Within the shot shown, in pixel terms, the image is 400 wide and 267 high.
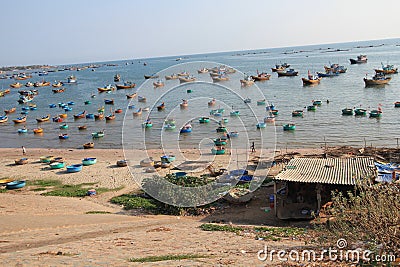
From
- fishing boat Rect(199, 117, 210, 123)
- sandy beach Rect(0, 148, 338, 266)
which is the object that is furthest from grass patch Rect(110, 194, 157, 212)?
fishing boat Rect(199, 117, 210, 123)

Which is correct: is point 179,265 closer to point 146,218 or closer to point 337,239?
point 337,239

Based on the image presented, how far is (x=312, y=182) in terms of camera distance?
13805 millimetres

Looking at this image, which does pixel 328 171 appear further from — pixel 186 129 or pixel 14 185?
pixel 186 129

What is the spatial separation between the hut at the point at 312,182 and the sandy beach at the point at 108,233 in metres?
0.88

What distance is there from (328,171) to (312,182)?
1.46m

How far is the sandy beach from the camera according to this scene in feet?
30.7

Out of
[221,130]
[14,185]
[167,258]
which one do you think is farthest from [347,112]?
[167,258]

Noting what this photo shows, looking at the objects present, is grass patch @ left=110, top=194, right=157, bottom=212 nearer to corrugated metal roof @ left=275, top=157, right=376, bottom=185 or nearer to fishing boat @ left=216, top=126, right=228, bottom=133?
corrugated metal roof @ left=275, top=157, right=376, bottom=185

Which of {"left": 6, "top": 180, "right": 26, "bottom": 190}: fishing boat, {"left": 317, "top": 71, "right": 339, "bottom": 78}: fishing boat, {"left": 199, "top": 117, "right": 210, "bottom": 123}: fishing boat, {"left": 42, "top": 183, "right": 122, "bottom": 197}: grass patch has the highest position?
{"left": 317, "top": 71, "right": 339, "bottom": 78}: fishing boat

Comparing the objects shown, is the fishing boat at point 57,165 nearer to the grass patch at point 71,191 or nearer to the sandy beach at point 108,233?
the sandy beach at point 108,233

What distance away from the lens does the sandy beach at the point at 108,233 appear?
9.34 m

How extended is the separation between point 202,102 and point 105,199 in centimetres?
3495

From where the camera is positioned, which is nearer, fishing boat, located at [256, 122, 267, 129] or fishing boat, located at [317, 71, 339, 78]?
fishing boat, located at [256, 122, 267, 129]

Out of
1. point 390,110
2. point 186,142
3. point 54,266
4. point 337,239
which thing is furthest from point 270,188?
point 390,110
